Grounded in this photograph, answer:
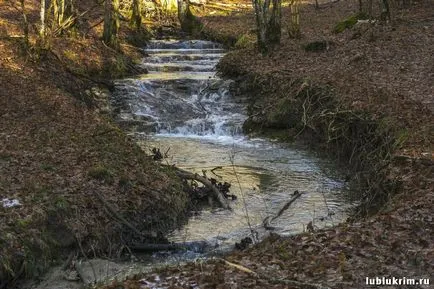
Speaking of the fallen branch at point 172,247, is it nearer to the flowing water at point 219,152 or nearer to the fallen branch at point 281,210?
the flowing water at point 219,152

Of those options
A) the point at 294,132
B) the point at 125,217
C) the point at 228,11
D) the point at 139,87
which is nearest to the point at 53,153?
the point at 125,217

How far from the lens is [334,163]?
13273 mm

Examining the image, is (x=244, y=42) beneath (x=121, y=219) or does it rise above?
above

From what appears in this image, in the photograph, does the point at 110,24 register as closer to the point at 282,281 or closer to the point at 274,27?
the point at 274,27

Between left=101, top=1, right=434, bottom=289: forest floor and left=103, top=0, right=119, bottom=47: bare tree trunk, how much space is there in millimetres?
4540

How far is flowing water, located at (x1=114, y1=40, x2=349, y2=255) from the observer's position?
9.63 meters

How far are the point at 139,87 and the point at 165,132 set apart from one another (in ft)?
10.1

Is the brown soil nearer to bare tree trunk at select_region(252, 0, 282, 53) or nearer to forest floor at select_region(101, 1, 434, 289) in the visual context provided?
forest floor at select_region(101, 1, 434, 289)

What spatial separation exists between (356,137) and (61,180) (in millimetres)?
7120

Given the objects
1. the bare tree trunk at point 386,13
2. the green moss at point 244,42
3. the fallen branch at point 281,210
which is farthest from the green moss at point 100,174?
the bare tree trunk at point 386,13

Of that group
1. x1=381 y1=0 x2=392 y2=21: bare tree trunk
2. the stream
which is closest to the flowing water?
the stream

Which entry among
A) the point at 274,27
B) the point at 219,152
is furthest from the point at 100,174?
the point at 274,27

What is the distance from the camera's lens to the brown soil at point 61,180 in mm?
7840

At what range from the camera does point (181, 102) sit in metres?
18.8
